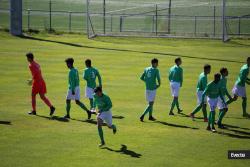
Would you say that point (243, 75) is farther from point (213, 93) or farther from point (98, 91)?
point (98, 91)

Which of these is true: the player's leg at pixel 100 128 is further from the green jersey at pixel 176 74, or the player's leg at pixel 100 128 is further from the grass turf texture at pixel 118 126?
the green jersey at pixel 176 74

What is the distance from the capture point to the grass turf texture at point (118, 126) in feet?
55.5

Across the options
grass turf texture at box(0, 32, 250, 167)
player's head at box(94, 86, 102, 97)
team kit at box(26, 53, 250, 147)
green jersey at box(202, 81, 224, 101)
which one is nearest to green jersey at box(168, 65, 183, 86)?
team kit at box(26, 53, 250, 147)

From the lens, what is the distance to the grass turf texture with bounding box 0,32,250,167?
55.5ft

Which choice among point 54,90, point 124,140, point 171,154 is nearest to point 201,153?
point 171,154

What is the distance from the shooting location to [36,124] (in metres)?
20.9

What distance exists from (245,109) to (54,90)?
9252 millimetres

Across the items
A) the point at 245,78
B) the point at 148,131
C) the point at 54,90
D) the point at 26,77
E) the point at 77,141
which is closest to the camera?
the point at 77,141

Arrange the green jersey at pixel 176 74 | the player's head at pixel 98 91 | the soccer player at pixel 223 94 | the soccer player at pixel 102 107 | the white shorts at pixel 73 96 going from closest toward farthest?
the player's head at pixel 98 91 → the soccer player at pixel 102 107 → the soccer player at pixel 223 94 → the white shorts at pixel 73 96 → the green jersey at pixel 176 74

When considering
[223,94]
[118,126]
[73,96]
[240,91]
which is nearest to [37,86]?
[73,96]

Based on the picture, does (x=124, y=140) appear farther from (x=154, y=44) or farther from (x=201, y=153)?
(x=154, y=44)

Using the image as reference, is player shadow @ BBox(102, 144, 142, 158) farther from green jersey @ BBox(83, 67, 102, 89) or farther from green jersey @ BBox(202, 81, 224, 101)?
green jersey @ BBox(83, 67, 102, 89)

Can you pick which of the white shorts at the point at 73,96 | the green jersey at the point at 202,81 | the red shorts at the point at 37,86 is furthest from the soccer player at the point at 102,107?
the red shorts at the point at 37,86

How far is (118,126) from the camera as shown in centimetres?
2088
